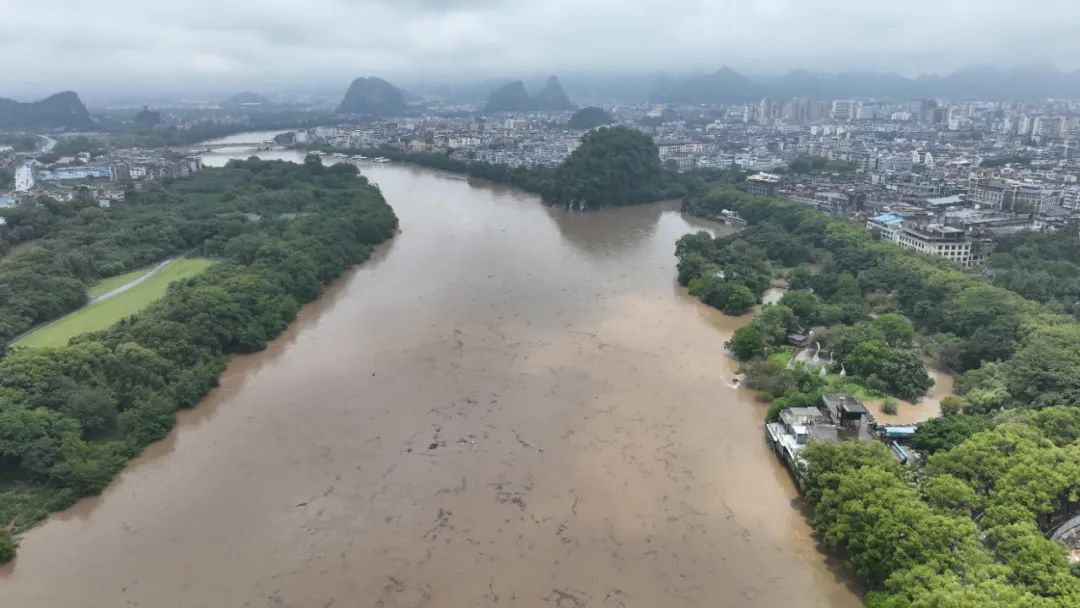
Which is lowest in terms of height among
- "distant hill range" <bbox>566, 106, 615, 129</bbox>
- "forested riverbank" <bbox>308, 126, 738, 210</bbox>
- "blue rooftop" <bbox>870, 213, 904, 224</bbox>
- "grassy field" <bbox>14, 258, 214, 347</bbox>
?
"grassy field" <bbox>14, 258, 214, 347</bbox>

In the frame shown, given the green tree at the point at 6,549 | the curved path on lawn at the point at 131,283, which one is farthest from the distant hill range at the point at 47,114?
the green tree at the point at 6,549

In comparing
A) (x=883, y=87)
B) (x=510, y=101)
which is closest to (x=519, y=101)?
(x=510, y=101)

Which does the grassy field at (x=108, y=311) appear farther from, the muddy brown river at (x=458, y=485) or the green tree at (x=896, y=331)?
the green tree at (x=896, y=331)

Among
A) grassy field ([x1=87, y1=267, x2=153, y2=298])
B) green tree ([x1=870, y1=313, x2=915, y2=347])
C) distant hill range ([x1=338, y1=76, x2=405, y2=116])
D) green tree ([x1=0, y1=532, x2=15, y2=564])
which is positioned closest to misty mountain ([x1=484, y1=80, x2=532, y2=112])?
distant hill range ([x1=338, y1=76, x2=405, y2=116])

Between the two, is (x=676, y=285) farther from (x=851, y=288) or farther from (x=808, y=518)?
(x=808, y=518)

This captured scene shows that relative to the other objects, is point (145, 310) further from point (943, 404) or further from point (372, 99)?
point (372, 99)

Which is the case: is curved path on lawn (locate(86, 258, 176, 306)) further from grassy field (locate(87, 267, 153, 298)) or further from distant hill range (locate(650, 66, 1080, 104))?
distant hill range (locate(650, 66, 1080, 104))
